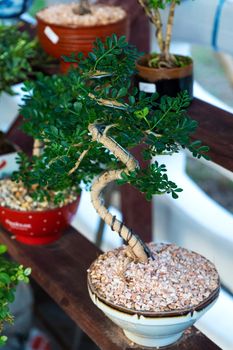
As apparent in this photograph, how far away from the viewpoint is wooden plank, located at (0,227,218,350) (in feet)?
3.51

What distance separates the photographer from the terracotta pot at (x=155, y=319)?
934 mm

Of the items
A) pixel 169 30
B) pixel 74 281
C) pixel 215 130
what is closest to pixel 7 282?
pixel 74 281

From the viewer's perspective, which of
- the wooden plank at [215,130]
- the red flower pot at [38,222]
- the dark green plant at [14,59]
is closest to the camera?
the wooden plank at [215,130]

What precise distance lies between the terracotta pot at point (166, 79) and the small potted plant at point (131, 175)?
0.16 m

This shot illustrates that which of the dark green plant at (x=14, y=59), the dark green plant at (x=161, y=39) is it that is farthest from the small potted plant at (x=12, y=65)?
the dark green plant at (x=161, y=39)

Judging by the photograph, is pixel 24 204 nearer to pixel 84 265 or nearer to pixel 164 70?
pixel 84 265

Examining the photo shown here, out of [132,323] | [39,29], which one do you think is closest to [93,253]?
[132,323]

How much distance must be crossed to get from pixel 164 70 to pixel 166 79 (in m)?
0.02

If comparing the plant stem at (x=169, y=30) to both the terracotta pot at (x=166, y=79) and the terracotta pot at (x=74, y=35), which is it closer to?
the terracotta pot at (x=166, y=79)

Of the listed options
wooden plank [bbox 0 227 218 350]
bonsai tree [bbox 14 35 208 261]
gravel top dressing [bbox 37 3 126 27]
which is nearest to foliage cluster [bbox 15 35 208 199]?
bonsai tree [bbox 14 35 208 261]

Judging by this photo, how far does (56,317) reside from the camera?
91.3 inches

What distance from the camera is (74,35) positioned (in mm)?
1381

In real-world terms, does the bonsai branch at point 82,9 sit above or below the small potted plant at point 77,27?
above

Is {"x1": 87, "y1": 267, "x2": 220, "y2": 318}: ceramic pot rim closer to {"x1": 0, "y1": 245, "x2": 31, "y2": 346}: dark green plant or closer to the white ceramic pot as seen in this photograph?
the white ceramic pot
